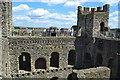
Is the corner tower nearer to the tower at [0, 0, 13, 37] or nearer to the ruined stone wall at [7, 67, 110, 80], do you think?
the ruined stone wall at [7, 67, 110, 80]

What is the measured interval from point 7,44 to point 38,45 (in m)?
3.11

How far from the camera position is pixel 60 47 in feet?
59.7

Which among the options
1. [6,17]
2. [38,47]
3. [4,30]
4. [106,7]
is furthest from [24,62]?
[106,7]

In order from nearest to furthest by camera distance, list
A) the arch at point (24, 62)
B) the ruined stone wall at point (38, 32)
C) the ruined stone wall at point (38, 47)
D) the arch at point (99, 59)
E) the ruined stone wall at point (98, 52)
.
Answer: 1. the ruined stone wall at point (98, 52)
2. the ruined stone wall at point (38, 47)
3. the arch at point (99, 59)
4. the arch at point (24, 62)
5. the ruined stone wall at point (38, 32)

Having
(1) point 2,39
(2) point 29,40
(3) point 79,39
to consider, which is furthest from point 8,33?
(3) point 79,39

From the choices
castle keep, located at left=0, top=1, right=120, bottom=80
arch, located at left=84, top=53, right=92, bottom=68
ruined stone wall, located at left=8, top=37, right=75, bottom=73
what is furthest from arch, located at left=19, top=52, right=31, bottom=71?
arch, located at left=84, top=53, right=92, bottom=68

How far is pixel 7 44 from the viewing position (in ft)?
52.3

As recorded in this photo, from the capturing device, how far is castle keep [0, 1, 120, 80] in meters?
15.3

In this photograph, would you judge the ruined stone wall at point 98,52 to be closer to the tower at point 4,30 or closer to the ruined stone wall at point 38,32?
the ruined stone wall at point 38,32

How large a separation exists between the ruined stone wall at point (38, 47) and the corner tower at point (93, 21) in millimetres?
1983

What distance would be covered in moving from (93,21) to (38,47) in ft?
21.8

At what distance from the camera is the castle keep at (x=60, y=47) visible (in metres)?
15.3

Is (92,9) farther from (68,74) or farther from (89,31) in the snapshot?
(68,74)

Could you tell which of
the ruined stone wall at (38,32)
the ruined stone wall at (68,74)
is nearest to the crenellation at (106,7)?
the ruined stone wall at (38,32)
